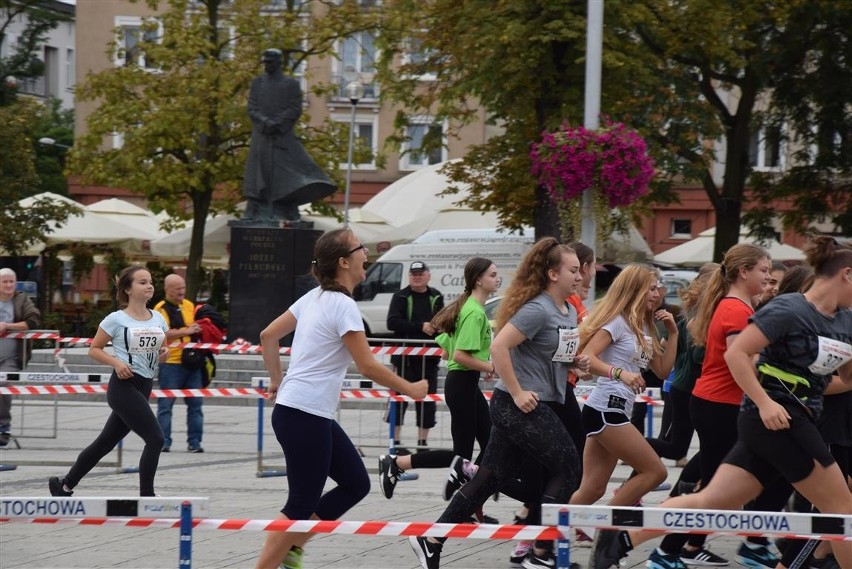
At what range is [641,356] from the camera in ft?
26.1

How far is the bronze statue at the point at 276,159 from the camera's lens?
67.9ft

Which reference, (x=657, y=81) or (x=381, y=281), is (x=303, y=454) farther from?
(x=381, y=281)

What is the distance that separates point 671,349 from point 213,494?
4.01 m

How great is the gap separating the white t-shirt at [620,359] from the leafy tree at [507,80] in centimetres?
1570

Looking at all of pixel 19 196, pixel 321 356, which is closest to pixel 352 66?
pixel 19 196

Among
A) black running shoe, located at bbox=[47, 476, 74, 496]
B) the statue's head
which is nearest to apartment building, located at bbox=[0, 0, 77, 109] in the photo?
the statue's head

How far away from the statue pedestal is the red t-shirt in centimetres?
1303

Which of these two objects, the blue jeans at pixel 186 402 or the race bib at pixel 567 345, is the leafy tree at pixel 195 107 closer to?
the blue jeans at pixel 186 402

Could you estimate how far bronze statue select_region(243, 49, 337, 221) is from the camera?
20.7m

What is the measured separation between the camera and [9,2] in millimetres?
39094

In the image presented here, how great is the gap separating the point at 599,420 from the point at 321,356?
1845 mm

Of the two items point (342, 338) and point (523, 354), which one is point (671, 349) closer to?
point (523, 354)

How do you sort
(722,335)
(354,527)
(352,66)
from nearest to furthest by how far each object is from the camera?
(354,527) → (722,335) → (352,66)

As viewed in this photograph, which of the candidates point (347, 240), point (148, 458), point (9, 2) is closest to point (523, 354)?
point (347, 240)
